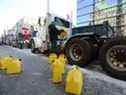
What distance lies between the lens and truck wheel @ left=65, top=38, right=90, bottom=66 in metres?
6.56

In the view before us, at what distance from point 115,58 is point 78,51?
1588 mm

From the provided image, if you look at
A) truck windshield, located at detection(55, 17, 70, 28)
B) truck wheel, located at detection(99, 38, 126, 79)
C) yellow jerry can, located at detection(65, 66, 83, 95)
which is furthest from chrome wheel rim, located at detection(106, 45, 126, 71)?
truck windshield, located at detection(55, 17, 70, 28)

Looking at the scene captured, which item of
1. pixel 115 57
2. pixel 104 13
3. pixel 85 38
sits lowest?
pixel 115 57

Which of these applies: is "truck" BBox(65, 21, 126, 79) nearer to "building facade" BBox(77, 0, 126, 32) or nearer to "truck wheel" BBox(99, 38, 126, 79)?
"truck wheel" BBox(99, 38, 126, 79)

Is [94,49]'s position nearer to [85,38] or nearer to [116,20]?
[85,38]

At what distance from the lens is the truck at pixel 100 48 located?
18.0ft

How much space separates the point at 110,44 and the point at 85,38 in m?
1.30

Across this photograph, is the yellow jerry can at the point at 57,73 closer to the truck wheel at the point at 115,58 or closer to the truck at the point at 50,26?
the truck wheel at the point at 115,58

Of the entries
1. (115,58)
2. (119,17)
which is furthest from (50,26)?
(115,58)

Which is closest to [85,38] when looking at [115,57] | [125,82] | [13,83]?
[115,57]

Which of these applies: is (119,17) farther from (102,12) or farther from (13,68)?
(13,68)

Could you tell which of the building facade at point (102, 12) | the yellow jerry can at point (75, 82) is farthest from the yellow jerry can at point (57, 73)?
the building facade at point (102, 12)

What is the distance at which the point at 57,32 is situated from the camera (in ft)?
31.7

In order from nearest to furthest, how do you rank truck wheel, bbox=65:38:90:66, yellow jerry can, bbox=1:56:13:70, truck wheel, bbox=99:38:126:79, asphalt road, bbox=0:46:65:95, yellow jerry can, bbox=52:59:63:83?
asphalt road, bbox=0:46:65:95, yellow jerry can, bbox=52:59:63:83, truck wheel, bbox=99:38:126:79, yellow jerry can, bbox=1:56:13:70, truck wheel, bbox=65:38:90:66
